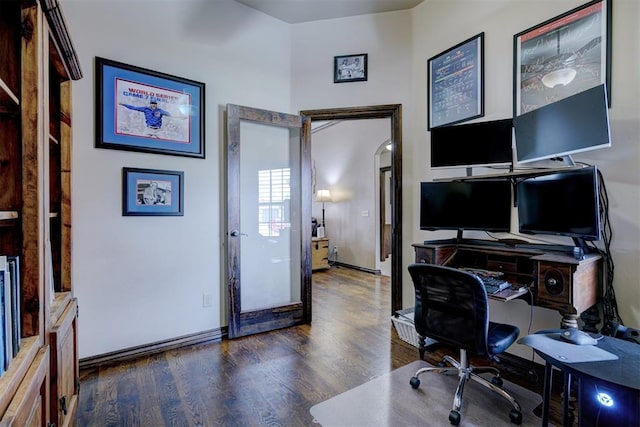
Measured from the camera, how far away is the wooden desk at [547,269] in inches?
68.7

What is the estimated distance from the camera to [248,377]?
2.31m

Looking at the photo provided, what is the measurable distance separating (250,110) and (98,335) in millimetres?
2228

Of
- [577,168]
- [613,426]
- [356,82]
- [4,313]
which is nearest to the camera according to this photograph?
[4,313]

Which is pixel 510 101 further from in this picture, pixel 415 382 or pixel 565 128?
pixel 415 382

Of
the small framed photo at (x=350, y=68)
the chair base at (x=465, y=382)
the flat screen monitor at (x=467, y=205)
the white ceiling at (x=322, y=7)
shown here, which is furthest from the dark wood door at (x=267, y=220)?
the chair base at (x=465, y=382)

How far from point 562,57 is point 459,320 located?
185 centimetres

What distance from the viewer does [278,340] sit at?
2977 millimetres

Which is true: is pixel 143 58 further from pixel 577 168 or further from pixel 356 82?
pixel 577 168

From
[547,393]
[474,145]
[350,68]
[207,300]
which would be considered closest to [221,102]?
[350,68]

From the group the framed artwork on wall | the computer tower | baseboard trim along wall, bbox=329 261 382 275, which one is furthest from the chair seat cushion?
baseboard trim along wall, bbox=329 261 382 275

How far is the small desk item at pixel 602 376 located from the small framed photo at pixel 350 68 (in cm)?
281

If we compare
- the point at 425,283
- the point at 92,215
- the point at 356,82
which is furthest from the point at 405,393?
the point at 356,82

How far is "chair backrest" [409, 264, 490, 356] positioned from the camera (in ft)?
5.86

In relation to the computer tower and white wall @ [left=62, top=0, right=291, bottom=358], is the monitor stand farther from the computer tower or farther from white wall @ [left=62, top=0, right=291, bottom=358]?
white wall @ [left=62, top=0, right=291, bottom=358]
